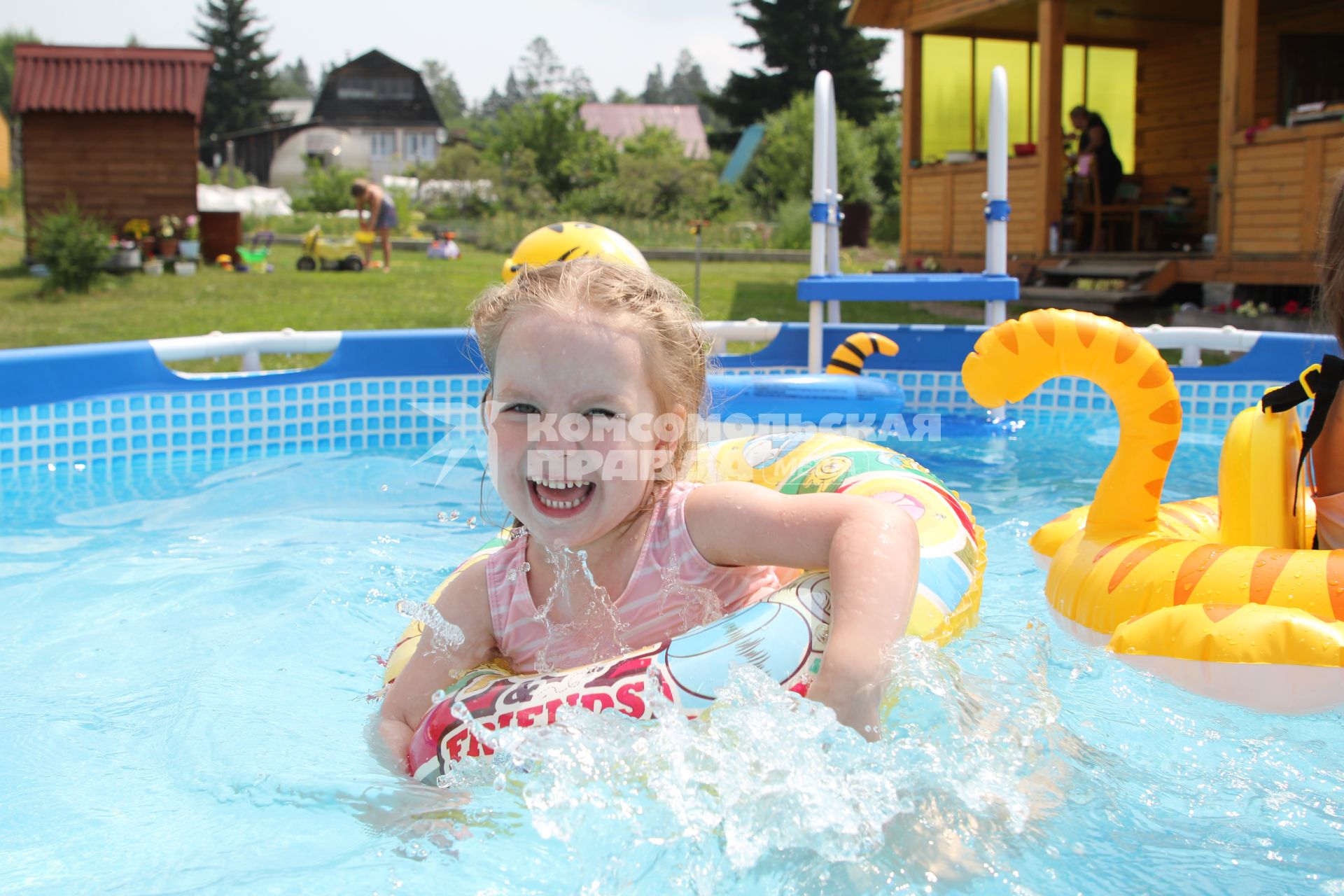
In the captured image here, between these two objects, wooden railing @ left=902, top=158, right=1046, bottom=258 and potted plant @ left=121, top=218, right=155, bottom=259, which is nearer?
wooden railing @ left=902, top=158, right=1046, bottom=258

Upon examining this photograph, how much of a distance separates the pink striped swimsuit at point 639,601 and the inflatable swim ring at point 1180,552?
104cm

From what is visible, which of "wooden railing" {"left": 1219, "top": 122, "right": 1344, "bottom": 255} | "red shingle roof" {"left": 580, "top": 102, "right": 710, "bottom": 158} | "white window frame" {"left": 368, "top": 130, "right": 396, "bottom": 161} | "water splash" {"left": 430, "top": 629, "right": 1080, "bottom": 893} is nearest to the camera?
"water splash" {"left": 430, "top": 629, "right": 1080, "bottom": 893}

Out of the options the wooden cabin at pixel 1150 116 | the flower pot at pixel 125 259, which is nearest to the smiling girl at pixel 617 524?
the wooden cabin at pixel 1150 116

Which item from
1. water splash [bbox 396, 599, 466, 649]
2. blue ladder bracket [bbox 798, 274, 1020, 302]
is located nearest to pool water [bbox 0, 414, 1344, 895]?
water splash [bbox 396, 599, 466, 649]

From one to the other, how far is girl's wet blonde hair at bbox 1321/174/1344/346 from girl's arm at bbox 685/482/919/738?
1.58 m

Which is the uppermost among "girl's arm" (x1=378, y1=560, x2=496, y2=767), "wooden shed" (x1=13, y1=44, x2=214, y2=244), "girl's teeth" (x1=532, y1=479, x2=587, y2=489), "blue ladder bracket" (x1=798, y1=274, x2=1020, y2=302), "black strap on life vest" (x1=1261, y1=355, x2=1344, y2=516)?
Result: "wooden shed" (x1=13, y1=44, x2=214, y2=244)

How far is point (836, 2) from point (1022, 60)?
2517 centimetres

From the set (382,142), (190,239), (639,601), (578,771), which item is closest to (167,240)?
(190,239)

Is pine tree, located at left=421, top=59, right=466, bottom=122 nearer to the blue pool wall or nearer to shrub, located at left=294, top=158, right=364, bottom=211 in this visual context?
shrub, located at left=294, top=158, right=364, bottom=211

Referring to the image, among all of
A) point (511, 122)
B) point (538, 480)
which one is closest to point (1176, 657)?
point (538, 480)

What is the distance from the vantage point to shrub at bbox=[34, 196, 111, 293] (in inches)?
466

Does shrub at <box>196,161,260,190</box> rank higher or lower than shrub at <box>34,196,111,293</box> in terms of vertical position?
higher

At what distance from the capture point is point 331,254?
1623cm

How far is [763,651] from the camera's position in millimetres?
1804
